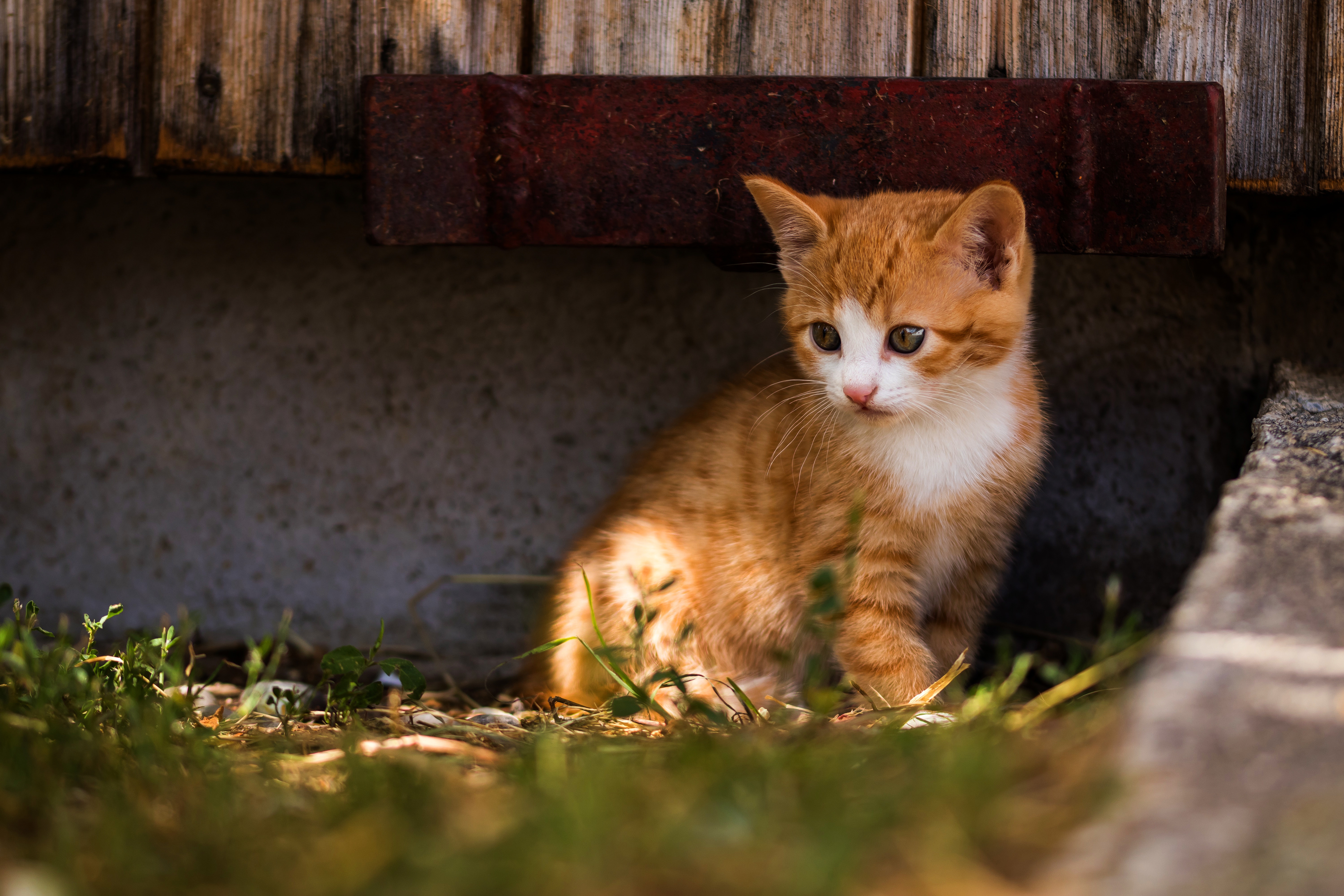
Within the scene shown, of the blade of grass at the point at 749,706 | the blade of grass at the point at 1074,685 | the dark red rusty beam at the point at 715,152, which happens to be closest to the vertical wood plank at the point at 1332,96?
the dark red rusty beam at the point at 715,152

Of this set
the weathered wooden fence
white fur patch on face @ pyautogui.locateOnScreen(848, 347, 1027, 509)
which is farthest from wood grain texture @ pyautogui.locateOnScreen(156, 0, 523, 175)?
white fur patch on face @ pyautogui.locateOnScreen(848, 347, 1027, 509)

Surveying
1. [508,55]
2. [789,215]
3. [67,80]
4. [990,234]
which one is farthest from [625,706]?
[67,80]

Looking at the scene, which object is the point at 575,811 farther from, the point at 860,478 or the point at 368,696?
the point at 860,478

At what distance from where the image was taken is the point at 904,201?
1.92 metres

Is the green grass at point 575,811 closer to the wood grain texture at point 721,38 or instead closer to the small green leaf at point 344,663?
the small green leaf at point 344,663

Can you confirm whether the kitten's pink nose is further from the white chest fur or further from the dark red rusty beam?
the dark red rusty beam

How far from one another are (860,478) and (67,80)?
1.81 meters

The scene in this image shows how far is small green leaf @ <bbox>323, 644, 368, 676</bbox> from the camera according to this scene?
1.75 metres

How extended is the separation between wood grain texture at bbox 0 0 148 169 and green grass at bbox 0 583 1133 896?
3.74 feet

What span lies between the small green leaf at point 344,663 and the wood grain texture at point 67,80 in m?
1.14

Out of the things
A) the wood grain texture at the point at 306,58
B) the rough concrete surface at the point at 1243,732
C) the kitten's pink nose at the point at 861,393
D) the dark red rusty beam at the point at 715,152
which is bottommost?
the rough concrete surface at the point at 1243,732

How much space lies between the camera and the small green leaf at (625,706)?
1.54 meters

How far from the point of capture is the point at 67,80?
198 centimetres

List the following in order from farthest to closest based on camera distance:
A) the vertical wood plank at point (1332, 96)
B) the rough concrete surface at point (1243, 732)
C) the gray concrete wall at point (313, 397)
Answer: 1. the gray concrete wall at point (313, 397)
2. the vertical wood plank at point (1332, 96)
3. the rough concrete surface at point (1243, 732)
